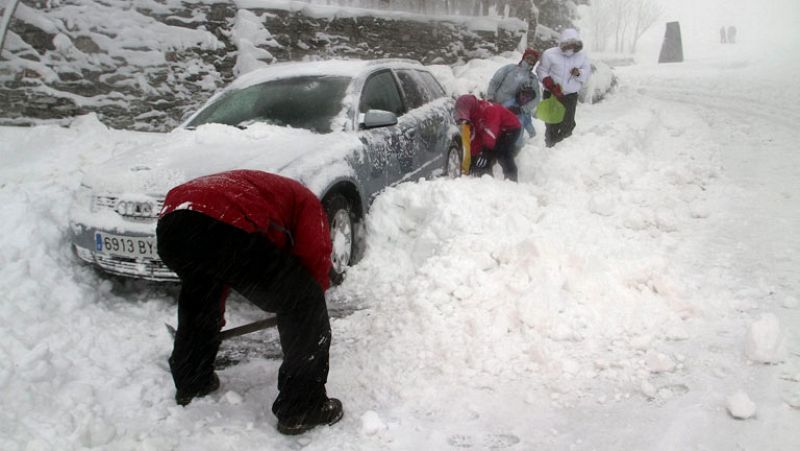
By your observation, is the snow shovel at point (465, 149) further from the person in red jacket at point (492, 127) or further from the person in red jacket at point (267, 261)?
the person in red jacket at point (267, 261)

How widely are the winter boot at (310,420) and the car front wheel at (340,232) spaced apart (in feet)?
4.98

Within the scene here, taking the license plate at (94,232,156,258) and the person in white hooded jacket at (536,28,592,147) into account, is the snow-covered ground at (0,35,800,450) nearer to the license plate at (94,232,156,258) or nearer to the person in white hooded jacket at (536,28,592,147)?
the license plate at (94,232,156,258)

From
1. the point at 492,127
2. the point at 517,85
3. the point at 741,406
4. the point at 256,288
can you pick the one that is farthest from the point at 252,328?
the point at 517,85

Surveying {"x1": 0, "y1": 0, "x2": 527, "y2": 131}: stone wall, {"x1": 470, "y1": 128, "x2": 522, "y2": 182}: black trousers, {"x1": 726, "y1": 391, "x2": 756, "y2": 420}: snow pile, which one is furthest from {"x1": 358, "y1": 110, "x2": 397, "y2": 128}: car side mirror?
{"x1": 0, "y1": 0, "x2": 527, "y2": 131}: stone wall

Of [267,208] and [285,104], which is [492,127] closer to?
[285,104]

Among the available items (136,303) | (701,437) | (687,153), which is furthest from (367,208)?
(687,153)

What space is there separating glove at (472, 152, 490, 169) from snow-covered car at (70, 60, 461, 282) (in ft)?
2.40

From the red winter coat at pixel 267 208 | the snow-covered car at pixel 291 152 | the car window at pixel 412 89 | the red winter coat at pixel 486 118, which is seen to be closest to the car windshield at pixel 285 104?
the snow-covered car at pixel 291 152

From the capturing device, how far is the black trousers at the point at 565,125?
301 inches

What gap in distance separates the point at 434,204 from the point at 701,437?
8.58ft

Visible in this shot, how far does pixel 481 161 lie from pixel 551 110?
161cm

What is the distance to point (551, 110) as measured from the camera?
759 centimetres

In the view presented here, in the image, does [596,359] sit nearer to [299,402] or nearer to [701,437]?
[701,437]

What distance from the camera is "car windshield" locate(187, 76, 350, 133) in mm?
4715
